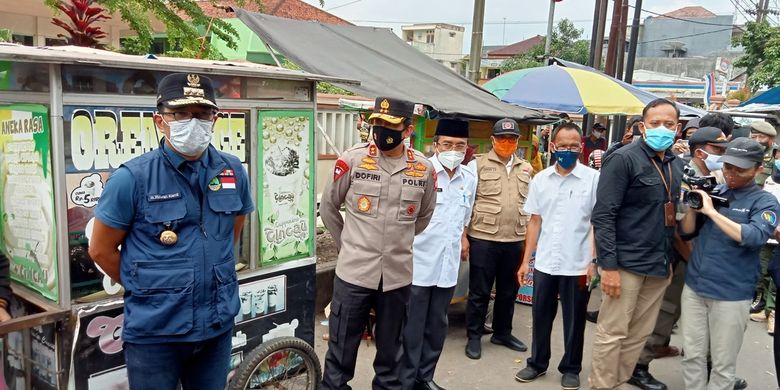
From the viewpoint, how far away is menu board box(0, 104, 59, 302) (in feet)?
8.53

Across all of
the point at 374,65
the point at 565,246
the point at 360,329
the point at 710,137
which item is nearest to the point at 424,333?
the point at 360,329

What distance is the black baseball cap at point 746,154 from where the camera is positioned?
3.41 meters

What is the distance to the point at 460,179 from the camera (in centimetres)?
423

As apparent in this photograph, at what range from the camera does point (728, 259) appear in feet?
11.6

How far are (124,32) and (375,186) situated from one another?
23.9 feet

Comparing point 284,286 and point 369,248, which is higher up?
point 369,248

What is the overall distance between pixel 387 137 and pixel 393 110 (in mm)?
153

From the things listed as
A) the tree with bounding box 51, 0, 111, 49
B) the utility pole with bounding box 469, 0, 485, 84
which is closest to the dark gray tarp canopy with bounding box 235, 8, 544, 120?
the utility pole with bounding box 469, 0, 485, 84

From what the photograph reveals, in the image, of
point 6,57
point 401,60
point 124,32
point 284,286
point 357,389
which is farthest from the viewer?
point 124,32

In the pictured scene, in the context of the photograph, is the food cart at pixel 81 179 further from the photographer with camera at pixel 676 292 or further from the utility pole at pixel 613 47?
the utility pole at pixel 613 47

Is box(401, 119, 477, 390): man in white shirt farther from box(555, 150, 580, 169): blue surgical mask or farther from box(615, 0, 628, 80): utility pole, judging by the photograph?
box(615, 0, 628, 80): utility pole

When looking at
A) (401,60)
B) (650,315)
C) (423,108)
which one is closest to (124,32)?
(401,60)

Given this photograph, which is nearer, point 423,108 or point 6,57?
point 6,57

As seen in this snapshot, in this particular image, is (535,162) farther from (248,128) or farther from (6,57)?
(6,57)
